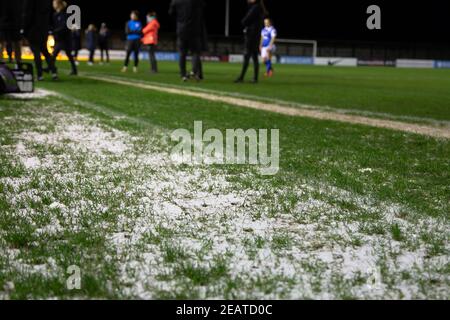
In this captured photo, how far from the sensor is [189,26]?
16.1m

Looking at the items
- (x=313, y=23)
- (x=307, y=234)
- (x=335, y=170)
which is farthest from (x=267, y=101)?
(x=313, y=23)

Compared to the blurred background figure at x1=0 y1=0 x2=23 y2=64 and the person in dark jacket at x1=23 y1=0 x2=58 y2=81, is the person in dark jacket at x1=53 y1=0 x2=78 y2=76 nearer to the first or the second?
the person in dark jacket at x1=23 y1=0 x2=58 y2=81

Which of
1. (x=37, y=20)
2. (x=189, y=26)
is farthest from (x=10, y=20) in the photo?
(x=189, y=26)

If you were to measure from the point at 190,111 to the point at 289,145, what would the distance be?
3046 mm

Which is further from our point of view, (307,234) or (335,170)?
(335,170)

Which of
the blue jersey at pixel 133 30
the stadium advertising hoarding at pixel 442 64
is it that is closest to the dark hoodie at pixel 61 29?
the blue jersey at pixel 133 30

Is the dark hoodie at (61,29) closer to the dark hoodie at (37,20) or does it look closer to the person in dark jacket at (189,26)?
the dark hoodie at (37,20)

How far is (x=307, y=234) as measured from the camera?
335 cm

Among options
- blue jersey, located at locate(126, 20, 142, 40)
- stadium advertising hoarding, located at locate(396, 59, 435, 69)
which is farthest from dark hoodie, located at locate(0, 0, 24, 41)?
stadium advertising hoarding, located at locate(396, 59, 435, 69)

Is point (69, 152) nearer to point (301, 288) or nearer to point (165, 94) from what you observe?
point (301, 288)

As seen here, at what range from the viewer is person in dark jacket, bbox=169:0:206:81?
16.1 meters

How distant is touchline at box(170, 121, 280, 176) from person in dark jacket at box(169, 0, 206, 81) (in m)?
8.84

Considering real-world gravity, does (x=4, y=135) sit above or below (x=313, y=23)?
below

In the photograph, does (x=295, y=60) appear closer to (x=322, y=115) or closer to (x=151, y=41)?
(x=151, y=41)
